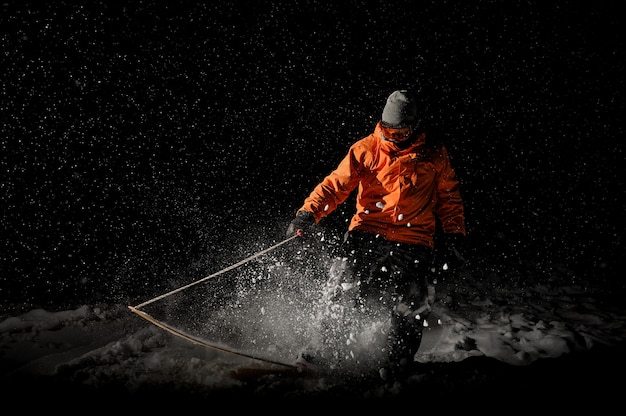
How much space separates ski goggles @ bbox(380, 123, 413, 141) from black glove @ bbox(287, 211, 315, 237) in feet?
2.83

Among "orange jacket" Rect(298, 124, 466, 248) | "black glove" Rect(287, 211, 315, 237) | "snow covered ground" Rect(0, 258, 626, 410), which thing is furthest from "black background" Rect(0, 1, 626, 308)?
"orange jacket" Rect(298, 124, 466, 248)

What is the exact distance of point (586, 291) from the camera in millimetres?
5531

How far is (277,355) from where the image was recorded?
128 inches

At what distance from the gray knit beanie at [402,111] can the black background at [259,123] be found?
3.29m

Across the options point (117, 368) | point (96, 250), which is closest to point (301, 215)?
point (117, 368)

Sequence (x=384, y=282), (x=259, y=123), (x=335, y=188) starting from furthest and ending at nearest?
1. (x=259, y=123)
2. (x=335, y=188)
3. (x=384, y=282)

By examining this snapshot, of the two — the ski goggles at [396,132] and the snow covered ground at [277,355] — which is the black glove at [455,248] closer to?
the snow covered ground at [277,355]

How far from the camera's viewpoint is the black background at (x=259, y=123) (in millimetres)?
4387

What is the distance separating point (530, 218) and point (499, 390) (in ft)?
19.1

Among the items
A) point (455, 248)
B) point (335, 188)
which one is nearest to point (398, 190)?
point (335, 188)

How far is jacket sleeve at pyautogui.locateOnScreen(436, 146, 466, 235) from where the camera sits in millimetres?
2992

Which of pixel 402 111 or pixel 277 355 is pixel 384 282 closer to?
pixel 277 355

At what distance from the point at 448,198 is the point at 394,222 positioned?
1.67 feet

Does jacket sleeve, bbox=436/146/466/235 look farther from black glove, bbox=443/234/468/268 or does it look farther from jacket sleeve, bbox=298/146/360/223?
jacket sleeve, bbox=298/146/360/223
